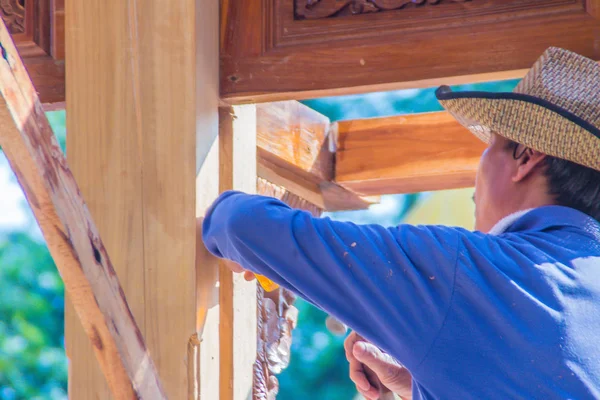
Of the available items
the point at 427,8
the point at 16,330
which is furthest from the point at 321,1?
the point at 16,330

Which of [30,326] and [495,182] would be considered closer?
[495,182]

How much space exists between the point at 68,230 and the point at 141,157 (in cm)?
62

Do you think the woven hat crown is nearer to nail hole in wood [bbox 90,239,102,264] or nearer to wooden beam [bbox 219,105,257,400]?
wooden beam [bbox 219,105,257,400]

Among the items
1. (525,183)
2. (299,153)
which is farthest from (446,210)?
(525,183)

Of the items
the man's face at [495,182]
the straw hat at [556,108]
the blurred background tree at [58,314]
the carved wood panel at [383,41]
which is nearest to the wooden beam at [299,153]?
the carved wood panel at [383,41]

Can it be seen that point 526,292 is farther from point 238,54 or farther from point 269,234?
point 238,54

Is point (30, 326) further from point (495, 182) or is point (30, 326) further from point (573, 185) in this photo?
point (573, 185)

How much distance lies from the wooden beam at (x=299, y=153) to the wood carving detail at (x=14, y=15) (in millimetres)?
743

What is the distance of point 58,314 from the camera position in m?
10.4

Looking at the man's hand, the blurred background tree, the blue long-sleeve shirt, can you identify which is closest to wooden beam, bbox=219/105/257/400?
the man's hand

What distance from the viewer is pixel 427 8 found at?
87.3 inches

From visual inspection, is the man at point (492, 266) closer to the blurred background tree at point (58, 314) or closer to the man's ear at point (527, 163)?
the man's ear at point (527, 163)

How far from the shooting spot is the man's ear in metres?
2.10

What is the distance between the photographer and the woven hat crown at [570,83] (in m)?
2.01
